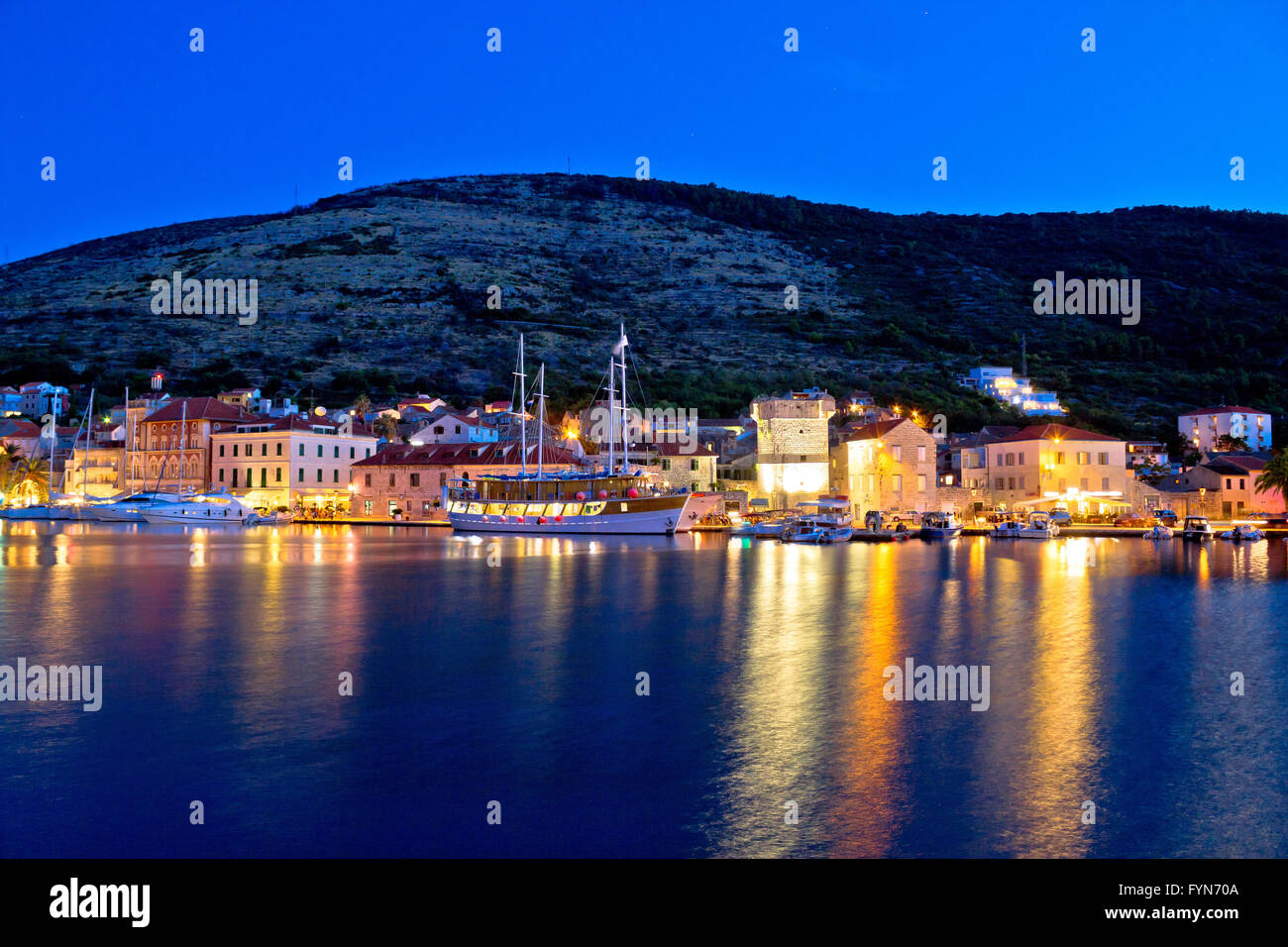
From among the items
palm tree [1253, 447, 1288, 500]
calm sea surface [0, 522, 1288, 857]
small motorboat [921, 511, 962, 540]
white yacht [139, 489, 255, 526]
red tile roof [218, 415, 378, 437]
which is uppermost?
red tile roof [218, 415, 378, 437]

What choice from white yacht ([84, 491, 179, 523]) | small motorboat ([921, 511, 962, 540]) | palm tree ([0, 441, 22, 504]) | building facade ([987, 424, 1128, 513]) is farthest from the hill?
small motorboat ([921, 511, 962, 540])

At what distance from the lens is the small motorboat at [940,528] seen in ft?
168

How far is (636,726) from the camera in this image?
35.3 feet

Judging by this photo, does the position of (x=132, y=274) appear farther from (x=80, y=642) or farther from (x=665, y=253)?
(x=80, y=642)

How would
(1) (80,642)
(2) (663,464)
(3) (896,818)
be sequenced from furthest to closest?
(2) (663,464)
(1) (80,642)
(3) (896,818)

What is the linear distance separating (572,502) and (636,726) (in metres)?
44.5

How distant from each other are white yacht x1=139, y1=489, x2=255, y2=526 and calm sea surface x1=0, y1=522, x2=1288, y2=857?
40550 mm

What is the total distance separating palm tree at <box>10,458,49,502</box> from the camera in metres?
72.5

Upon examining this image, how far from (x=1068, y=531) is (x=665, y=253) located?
100592 mm

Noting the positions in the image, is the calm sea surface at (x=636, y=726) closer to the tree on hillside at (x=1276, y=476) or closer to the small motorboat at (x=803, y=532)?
the small motorboat at (x=803, y=532)

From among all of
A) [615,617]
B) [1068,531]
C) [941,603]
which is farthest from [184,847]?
[1068,531]

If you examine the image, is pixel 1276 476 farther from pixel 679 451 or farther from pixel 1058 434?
pixel 679 451

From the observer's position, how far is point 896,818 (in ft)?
25.7

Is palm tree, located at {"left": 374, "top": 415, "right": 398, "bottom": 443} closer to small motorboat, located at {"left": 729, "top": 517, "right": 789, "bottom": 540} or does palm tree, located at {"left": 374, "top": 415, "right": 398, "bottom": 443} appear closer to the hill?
the hill
